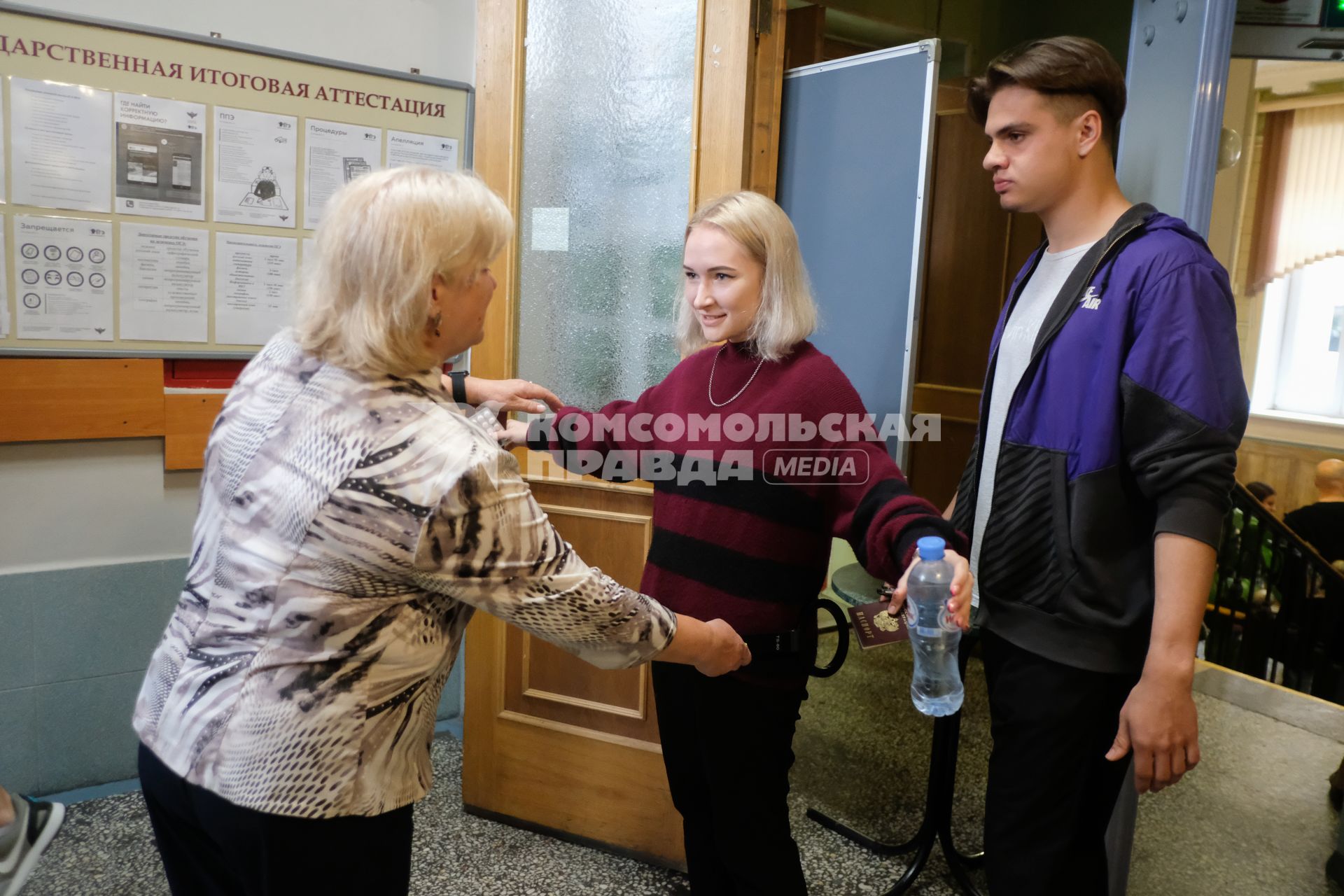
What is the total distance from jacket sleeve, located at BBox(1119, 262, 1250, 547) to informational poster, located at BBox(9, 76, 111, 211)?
7.58 feet

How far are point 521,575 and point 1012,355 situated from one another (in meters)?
0.88

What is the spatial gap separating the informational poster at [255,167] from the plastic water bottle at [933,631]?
6.47ft

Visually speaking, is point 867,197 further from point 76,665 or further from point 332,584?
point 76,665

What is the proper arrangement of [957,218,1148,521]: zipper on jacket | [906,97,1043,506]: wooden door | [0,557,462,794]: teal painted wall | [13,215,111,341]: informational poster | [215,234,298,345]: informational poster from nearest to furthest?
[957,218,1148,521]: zipper on jacket < [13,215,111,341]: informational poster < [0,557,462,794]: teal painted wall < [215,234,298,345]: informational poster < [906,97,1043,506]: wooden door

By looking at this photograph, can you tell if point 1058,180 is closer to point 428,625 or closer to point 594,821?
point 428,625

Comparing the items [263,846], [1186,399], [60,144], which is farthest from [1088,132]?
[60,144]

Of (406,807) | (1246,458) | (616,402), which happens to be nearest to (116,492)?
(616,402)

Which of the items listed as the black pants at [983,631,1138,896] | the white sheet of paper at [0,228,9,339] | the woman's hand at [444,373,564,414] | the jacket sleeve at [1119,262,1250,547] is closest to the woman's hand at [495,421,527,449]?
the woman's hand at [444,373,564,414]

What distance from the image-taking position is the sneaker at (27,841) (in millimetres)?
1890

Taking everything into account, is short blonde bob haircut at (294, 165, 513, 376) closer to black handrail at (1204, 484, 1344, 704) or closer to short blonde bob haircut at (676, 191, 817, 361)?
short blonde bob haircut at (676, 191, 817, 361)

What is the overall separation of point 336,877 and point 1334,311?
20.3 ft

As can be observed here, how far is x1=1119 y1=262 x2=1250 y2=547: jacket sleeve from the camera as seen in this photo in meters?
1.18

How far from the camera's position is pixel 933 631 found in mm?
1459

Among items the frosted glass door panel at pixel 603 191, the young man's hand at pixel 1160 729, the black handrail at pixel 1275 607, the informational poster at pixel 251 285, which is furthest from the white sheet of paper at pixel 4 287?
the black handrail at pixel 1275 607
